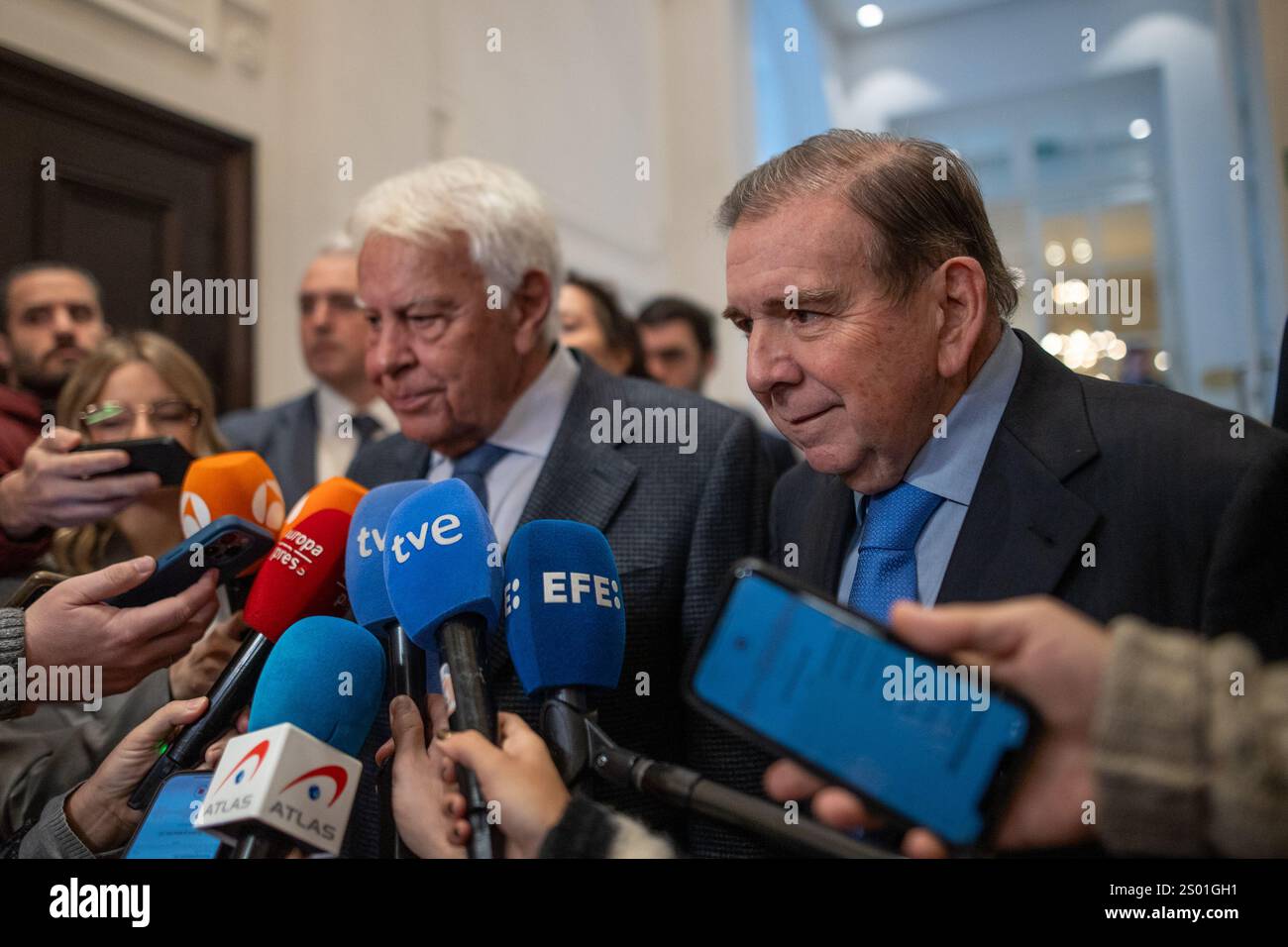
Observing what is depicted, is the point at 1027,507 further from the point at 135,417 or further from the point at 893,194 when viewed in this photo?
the point at 135,417

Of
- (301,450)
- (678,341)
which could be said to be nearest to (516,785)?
(301,450)

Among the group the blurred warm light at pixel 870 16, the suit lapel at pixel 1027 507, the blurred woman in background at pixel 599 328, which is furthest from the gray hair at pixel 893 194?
the blurred warm light at pixel 870 16

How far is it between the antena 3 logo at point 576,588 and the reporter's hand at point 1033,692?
1.01 feet

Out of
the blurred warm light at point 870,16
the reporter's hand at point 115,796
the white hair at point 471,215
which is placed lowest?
the reporter's hand at point 115,796

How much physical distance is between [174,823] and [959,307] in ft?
2.93

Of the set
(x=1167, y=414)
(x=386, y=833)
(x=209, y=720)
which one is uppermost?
(x=1167, y=414)

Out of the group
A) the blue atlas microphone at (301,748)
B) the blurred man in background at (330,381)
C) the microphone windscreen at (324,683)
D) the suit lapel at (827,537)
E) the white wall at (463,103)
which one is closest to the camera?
the blue atlas microphone at (301,748)

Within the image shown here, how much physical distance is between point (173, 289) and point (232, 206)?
1.06 ft

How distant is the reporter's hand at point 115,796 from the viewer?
0.98m

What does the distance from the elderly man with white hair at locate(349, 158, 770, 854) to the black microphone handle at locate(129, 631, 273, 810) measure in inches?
11.9

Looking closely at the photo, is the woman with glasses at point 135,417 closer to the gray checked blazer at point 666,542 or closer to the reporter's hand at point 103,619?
the reporter's hand at point 103,619
